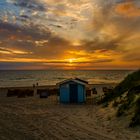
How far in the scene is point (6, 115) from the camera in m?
24.5

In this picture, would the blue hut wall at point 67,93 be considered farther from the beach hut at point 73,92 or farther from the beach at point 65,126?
the beach at point 65,126

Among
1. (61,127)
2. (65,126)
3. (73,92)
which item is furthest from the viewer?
(73,92)

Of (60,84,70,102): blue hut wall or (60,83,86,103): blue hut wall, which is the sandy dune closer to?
(60,83,86,103): blue hut wall

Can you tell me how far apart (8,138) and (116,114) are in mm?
9090

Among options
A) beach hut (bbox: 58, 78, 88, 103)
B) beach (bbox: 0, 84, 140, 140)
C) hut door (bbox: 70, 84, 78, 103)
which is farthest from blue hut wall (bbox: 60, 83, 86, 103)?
beach (bbox: 0, 84, 140, 140)

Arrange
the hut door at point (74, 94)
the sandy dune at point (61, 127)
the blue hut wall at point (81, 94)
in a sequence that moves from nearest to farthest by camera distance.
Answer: the sandy dune at point (61, 127)
the blue hut wall at point (81, 94)
the hut door at point (74, 94)

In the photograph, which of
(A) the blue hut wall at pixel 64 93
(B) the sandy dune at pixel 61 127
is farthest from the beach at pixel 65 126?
(A) the blue hut wall at pixel 64 93

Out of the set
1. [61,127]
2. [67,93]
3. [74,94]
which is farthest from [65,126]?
[74,94]

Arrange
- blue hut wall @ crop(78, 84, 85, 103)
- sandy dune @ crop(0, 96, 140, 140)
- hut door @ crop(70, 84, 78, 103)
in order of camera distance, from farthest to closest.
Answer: hut door @ crop(70, 84, 78, 103) → blue hut wall @ crop(78, 84, 85, 103) → sandy dune @ crop(0, 96, 140, 140)

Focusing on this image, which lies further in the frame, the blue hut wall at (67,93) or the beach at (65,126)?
the blue hut wall at (67,93)

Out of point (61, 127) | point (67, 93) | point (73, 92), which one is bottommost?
point (61, 127)

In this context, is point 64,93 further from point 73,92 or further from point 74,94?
point 74,94

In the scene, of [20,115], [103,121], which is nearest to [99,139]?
[103,121]

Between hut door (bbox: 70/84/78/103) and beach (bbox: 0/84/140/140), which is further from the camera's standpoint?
hut door (bbox: 70/84/78/103)
